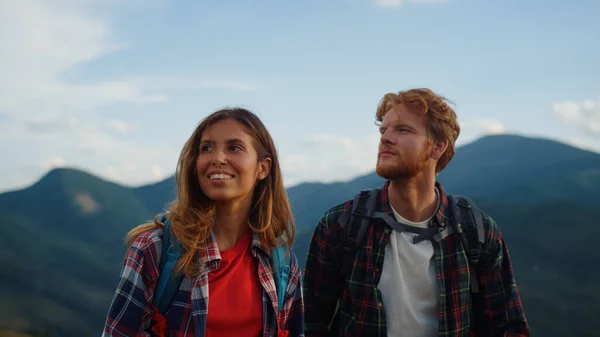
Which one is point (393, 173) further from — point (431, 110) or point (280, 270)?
point (280, 270)

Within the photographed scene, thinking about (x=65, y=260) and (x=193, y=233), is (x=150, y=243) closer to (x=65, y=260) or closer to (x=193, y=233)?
(x=193, y=233)

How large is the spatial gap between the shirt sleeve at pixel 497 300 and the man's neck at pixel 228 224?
4.83 feet

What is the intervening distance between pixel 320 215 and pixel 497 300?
9.59 metres

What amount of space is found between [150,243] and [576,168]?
11672mm

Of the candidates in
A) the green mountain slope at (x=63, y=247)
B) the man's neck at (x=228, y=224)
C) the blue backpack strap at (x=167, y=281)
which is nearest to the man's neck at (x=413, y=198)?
the man's neck at (x=228, y=224)

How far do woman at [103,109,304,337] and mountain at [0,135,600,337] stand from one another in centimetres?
785

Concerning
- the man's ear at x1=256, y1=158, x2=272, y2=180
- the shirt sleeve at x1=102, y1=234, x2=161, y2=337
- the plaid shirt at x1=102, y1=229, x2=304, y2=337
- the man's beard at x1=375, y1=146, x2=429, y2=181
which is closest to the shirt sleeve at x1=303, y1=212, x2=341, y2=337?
the man's beard at x1=375, y1=146, x2=429, y2=181

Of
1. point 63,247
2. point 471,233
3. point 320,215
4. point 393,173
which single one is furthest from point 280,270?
point 63,247

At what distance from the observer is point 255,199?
9.64 feet

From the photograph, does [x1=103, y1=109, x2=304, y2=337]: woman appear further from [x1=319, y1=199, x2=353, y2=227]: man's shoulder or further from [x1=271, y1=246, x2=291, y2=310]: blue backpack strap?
[x1=319, y1=199, x2=353, y2=227]: man's shoulder

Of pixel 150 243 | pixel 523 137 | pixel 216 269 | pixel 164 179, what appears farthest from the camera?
pixel 164 179

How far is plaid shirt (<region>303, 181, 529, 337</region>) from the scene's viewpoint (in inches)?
119

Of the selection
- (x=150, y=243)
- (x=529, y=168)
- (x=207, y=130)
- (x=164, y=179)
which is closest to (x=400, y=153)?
(x=207, y=130)

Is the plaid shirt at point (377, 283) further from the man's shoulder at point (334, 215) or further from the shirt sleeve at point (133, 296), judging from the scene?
the shirt sleeve at point (133, 296)
